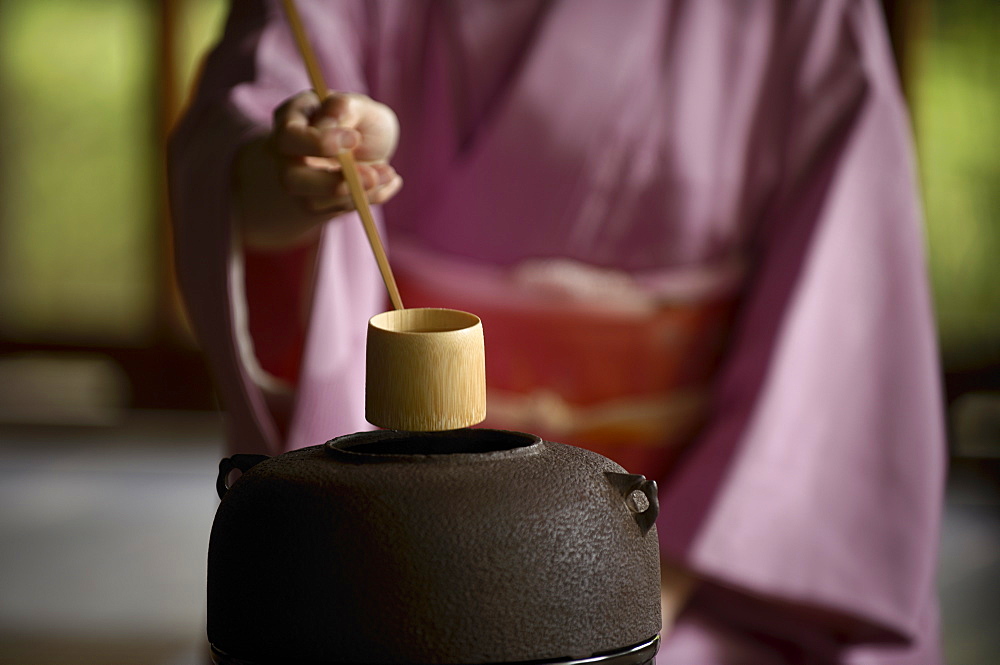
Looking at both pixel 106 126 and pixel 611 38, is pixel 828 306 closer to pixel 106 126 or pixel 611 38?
pixel 611 38

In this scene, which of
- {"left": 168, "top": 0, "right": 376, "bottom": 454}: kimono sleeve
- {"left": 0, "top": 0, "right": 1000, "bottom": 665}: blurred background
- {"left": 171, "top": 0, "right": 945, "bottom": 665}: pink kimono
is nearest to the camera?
{"left": 168, "top": 0, "right": 376, "bottom": 454}: kimono sleeve

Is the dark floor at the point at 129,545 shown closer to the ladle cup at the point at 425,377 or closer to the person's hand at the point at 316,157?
the person's hand at the point at 316,157

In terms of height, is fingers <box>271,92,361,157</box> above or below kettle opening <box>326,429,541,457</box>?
above

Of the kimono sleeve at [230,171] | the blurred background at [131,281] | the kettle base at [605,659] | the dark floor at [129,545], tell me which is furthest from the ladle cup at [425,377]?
the blurred background at [131,281]

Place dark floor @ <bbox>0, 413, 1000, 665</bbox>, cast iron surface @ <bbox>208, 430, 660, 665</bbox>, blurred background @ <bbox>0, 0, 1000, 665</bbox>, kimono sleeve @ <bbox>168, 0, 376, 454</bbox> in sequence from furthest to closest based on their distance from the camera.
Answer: blurred background @ <bbox>0, 0, 1000, 665</bbox> < dark floor @ <bbox>0, 413, 1000, 665</bbox> < kimono sleeve @ <bbox>168, 0, 376, 454</bbox> < cast iron surface @ <bbox>208, 430, 660, 665</bbox>

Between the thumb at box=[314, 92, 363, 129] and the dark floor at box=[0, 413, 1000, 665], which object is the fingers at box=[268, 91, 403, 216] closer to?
the thumb at box=[314, 92, 363, 129]

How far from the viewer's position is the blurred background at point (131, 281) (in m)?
3.27

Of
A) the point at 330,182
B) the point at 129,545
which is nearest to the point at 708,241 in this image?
the point at 330,182

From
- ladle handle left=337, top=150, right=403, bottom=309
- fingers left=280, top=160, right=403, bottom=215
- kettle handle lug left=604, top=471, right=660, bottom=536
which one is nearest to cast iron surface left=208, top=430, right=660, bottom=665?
kettle handle lug left=604, top=471, right=660, bottom=536

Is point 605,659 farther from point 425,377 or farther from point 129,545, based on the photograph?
point 129,545

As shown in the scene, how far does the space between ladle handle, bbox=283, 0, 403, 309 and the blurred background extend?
2199mm

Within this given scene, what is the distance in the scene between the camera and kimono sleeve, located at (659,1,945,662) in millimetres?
1035

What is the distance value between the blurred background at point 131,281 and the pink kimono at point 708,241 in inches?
72.9

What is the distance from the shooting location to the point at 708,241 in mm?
1141
